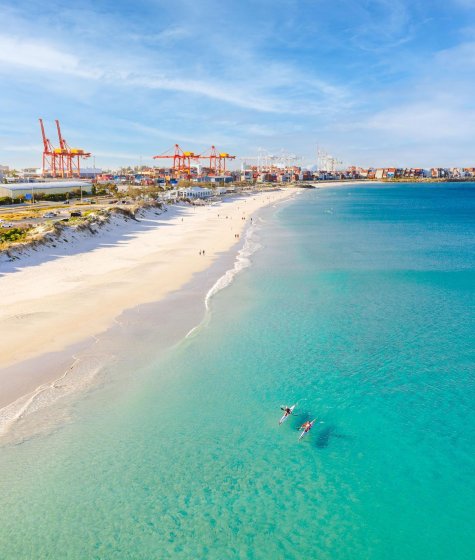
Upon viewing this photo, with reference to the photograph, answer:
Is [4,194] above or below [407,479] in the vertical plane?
above

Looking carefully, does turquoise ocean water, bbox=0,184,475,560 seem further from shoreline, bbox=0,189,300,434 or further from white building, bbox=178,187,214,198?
white building, bbox=178,187,214,198

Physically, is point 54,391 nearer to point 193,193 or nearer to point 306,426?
point 306,426

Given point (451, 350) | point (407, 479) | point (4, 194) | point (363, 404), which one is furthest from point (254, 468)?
point (4, 194)

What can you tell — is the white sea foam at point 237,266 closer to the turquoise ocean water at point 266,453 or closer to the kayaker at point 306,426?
the turquoise ocean water at point 266,453

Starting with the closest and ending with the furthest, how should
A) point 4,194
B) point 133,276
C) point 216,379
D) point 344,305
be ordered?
point 216,379, point 344,305, point 133,276, point 4,194

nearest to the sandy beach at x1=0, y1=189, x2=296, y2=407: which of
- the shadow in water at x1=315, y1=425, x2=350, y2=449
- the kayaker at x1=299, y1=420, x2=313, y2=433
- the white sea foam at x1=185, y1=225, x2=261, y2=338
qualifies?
the white sea foam at x1=185, y1=225, x2=261, y2=338

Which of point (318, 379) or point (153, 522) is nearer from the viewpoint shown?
point (153, 522)

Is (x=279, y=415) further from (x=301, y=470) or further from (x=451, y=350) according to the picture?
(x=451, y=350)
